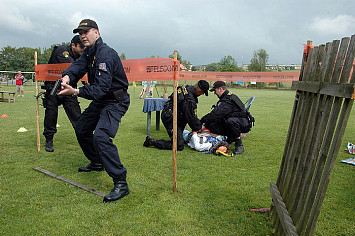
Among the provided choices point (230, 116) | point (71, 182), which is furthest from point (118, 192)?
point (230, 116)

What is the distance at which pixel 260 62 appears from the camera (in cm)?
7662

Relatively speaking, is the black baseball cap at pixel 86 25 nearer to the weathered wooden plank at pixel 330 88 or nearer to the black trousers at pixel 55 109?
the black trousers at pixel 55 109

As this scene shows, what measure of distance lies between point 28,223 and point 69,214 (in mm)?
419

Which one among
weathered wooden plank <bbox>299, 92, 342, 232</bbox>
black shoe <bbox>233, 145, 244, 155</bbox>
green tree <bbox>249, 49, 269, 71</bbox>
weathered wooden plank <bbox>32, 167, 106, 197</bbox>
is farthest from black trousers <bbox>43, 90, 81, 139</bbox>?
green tree <bbox>249, 49, 269, 71</bbox>

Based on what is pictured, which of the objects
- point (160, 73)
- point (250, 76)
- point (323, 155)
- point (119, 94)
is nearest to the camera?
point (323, 155)

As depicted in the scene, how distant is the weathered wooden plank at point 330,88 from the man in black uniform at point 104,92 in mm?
2288

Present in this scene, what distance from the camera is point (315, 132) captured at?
215 cm

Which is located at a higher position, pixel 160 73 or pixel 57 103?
pixel 160 73

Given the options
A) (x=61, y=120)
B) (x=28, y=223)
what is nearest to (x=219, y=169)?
(x=28, y=223)

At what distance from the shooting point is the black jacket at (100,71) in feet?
11.1

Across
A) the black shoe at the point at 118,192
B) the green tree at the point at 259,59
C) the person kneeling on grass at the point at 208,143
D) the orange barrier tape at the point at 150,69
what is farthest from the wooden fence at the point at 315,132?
the green tree at the point at 259,59

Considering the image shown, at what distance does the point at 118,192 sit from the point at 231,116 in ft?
10.9

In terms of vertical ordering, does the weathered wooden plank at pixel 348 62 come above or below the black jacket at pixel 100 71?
above

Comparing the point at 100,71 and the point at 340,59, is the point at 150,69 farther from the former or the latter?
the point at 340,59
